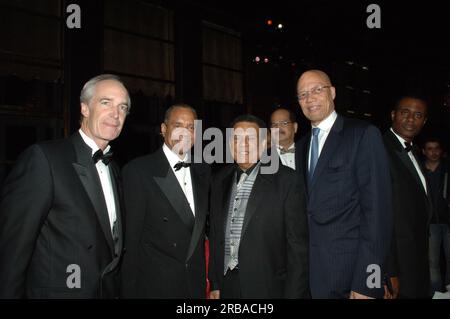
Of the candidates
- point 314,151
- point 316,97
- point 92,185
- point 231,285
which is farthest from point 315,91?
point 92,185

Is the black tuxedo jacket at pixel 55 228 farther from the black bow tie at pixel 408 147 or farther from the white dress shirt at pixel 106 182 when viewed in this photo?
the black bow tie at pixel 408 147

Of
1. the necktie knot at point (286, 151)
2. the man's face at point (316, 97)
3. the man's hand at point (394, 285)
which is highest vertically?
the man's face at point (316, 97)

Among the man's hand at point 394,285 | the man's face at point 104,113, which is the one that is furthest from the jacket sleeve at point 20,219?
the man's hand at point 394,285

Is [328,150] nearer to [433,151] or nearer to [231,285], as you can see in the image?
[231,285]

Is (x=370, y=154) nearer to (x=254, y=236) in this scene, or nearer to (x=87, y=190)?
(x=254, y=236)

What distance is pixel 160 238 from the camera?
2.77 m

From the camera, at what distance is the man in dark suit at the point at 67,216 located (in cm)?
195

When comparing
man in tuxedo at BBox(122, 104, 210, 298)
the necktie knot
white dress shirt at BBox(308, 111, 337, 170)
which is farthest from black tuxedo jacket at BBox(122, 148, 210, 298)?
the necktie knot

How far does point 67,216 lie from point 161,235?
2.65 ft

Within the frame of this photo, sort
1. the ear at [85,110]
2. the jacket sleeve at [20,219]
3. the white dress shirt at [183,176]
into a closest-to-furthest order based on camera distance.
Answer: the jacket sleeve at [20,219]
the ear at [85,110]
the white dress shirt at [183,176]

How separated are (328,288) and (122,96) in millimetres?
1948

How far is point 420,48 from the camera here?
10664mm

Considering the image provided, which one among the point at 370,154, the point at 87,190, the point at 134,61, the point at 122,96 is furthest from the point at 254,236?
the point at 134,61

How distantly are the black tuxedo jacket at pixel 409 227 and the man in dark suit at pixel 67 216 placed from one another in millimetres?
2339
